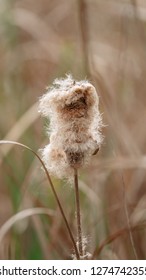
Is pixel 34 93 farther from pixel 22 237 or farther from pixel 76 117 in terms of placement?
pixel 76 117

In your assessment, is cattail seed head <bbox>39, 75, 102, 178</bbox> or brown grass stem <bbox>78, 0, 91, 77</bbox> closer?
cattail seed head <bbox>39, 75, 102, 178</bbox>

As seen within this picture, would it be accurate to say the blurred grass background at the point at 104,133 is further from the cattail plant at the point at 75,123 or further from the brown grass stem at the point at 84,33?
the cattail plant at the point at 75,123

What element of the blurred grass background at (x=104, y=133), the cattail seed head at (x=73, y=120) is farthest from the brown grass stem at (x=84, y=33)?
the cattail seed head at (x=73, y=120)

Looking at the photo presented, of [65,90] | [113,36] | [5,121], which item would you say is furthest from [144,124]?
[65,90]

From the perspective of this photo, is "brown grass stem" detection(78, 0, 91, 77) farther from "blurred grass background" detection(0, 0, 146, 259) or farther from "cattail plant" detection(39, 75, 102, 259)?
"cattail plant" detection(39, 75, 102, 259)

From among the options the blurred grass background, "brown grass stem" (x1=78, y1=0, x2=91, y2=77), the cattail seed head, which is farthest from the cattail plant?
"brown grass stem" (x1=78, y1=0, x2=91, y2=77)

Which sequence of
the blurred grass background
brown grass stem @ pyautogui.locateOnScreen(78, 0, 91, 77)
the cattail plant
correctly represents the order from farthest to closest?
brown grass stem @ pyautogui.locateOnScreen(78, 0, 91, 77) → the blurred grass background → the cattail plant

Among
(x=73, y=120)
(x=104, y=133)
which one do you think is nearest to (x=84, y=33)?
(x=104, y=133)

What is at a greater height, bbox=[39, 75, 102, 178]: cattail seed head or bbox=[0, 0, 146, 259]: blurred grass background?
bbox=[0, 0, 146, 259]: blurred grass background
